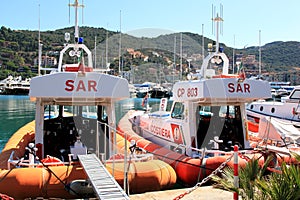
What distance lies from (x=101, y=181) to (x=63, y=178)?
4.33 ft

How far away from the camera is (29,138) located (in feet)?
42.4

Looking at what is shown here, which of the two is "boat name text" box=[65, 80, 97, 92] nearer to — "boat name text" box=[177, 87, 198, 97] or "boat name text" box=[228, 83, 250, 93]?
"boat name text" box=[177, 87, 198, 97]

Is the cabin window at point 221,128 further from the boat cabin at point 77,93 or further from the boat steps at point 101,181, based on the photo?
the boat steps at point 101,181

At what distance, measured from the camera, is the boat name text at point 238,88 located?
1106cm

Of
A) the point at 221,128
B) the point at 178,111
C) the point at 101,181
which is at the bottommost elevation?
the point at 101,181

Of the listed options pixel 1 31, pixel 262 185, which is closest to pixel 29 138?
pixel 262 185

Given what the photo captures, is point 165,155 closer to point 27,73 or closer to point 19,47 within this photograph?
point 27,73

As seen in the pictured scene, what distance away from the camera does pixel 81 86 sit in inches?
369

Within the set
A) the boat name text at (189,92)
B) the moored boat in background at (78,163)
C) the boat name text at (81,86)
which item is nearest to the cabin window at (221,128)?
the boat name text at (189,92)

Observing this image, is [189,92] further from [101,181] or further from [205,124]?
[101,181]

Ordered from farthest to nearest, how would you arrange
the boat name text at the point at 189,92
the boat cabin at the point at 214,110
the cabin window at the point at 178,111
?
the cabin window at the point at 178,111 → the boat name text at the point at 189,92 → the boat cabin at the point at 214,110

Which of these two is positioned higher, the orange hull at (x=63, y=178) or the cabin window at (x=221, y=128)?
the cabin window at (x=221, y=128)

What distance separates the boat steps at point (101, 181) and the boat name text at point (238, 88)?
477 centimetres

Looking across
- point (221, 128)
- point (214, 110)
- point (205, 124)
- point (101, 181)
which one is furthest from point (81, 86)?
point (214, 110)
